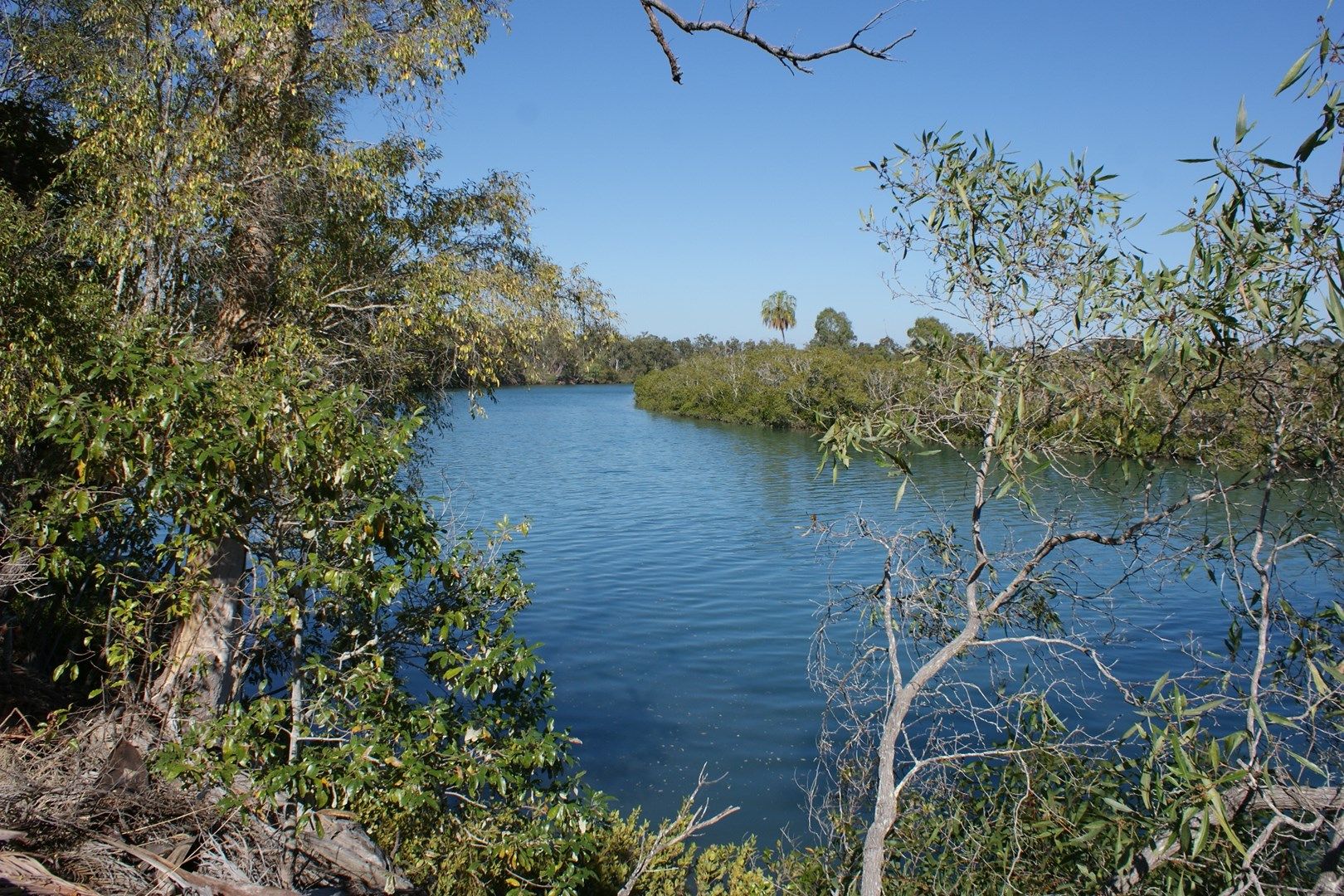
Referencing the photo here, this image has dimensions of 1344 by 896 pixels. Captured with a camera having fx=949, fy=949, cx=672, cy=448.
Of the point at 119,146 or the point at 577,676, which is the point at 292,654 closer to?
the point at 119,146

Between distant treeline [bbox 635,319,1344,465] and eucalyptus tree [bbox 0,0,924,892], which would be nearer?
distant treeline [bbox 635,319,1344,465]

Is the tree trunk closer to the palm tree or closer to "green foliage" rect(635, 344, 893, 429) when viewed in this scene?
"green foliage" rect(635, 344, 893, 429)

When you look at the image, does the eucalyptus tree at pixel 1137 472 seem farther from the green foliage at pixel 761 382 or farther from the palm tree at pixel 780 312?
the palm tree at pixel 780 312

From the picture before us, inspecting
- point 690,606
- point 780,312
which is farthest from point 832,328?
point 690,606

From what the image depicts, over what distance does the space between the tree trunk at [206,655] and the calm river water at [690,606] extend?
2132 millimetres

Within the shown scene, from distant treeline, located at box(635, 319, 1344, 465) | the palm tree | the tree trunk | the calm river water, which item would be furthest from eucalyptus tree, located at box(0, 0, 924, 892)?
the palm tree

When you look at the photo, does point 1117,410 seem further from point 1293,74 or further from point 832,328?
point 832,328

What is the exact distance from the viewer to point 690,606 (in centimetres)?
1825

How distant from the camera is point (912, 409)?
4.93 meters

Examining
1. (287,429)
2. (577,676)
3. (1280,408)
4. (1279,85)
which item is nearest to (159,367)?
(287,429)

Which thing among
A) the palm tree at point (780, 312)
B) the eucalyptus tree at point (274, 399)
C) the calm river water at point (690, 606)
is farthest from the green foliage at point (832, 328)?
the eucalyptus tree at point (274, 399)

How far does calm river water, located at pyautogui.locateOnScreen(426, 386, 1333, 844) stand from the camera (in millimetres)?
11672

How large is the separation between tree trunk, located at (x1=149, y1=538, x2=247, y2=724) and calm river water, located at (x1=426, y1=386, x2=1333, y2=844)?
2.13 meters

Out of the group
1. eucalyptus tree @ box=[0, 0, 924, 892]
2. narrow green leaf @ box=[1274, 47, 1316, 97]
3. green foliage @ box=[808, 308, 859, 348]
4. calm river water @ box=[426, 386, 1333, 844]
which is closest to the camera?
narrow green leaf @ box=[1274, 47, 1316, 97]
